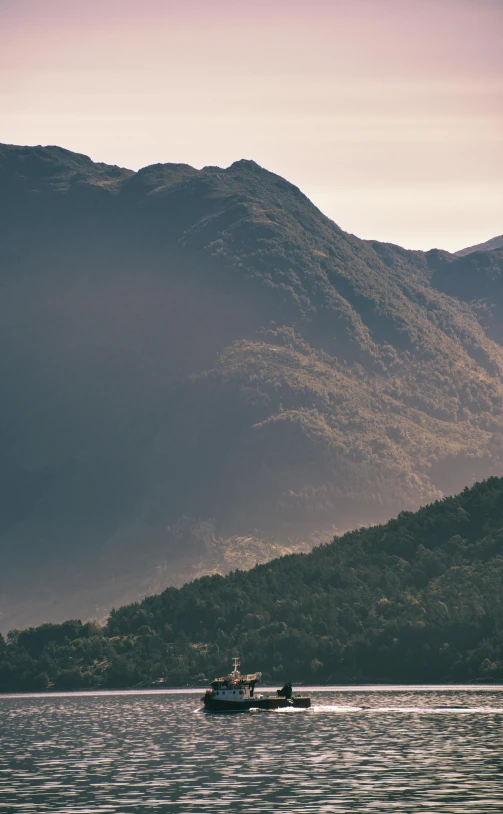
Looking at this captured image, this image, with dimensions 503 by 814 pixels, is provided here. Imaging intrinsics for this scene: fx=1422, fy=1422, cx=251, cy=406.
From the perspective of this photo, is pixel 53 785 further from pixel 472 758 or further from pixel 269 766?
pixel 472 758

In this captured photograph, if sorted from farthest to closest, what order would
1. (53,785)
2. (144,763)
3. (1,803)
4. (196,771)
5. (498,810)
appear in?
(144,763) < (196,771) < (53,785) < (1,803) < (498,810)

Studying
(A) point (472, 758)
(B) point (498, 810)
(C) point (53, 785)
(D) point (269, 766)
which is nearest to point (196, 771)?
(D) point (269, 766)

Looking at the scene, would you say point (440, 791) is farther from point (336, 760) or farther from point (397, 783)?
point (336, 760)

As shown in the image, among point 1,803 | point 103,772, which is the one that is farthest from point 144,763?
point 1,803

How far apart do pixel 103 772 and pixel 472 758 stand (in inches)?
1930

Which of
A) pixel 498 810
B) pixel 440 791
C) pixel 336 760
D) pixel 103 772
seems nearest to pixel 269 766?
pixel 336 760

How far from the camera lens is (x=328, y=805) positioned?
14775cm

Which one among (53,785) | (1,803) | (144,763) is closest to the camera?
(1,803)

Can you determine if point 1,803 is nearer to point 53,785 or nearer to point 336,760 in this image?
point 53,785

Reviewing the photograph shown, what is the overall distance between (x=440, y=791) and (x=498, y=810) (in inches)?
662

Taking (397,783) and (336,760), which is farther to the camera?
(336,760)

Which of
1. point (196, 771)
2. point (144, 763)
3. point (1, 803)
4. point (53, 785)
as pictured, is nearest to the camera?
point (1, 803)

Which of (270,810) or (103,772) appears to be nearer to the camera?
(270,810)

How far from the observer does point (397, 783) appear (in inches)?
6491
